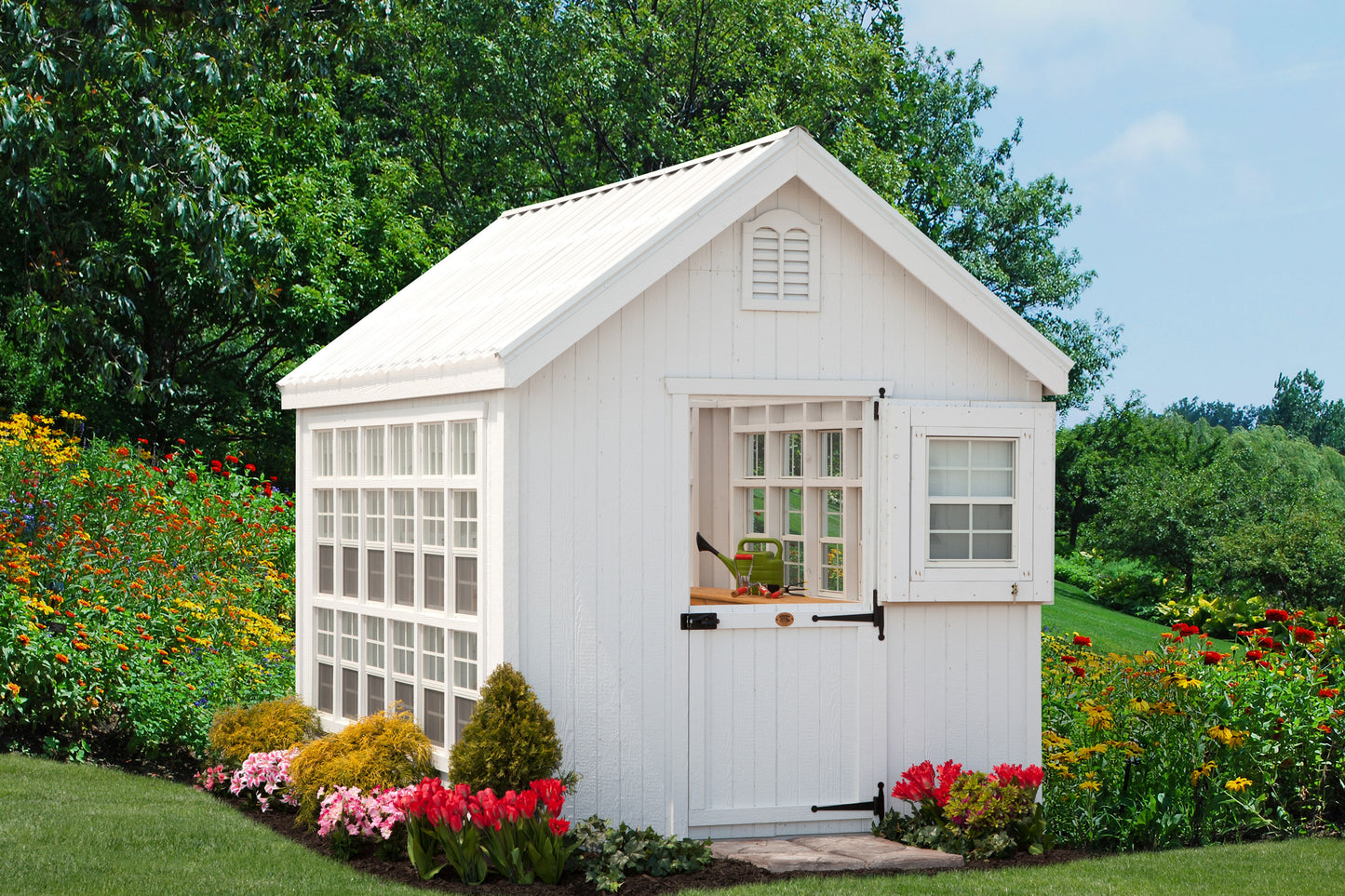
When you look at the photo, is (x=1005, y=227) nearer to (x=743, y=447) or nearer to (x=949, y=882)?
(x=743, y=447)

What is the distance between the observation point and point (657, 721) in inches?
299

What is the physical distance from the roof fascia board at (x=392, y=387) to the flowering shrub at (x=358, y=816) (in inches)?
83.0

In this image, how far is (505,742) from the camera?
704 centimetres

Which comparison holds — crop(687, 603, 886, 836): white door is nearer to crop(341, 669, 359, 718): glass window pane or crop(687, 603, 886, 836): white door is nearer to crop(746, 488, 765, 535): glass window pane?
crop(746, 488, 765, 535): glass window pane

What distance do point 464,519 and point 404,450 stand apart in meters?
0.88

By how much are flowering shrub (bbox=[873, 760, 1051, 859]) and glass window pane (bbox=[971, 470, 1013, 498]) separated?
1509 millimetres

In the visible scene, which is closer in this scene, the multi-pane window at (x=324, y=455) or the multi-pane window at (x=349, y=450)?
the multi-pane window at (x=349, y=450)

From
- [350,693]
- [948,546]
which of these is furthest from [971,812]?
[350,693]

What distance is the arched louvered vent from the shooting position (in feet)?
25.6

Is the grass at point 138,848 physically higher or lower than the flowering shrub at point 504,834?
lower

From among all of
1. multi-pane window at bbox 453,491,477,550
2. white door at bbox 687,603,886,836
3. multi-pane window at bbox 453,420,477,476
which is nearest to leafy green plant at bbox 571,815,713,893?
white door at bbox 687,603,886,836

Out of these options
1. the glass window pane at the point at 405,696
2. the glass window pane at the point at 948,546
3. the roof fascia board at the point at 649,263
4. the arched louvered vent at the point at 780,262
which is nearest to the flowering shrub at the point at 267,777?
the glass window pane at the point at 405,696

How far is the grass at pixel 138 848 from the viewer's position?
262 inches

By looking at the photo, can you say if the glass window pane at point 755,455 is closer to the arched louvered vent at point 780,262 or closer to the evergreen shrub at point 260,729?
the arched louvered vent at point 780,262
